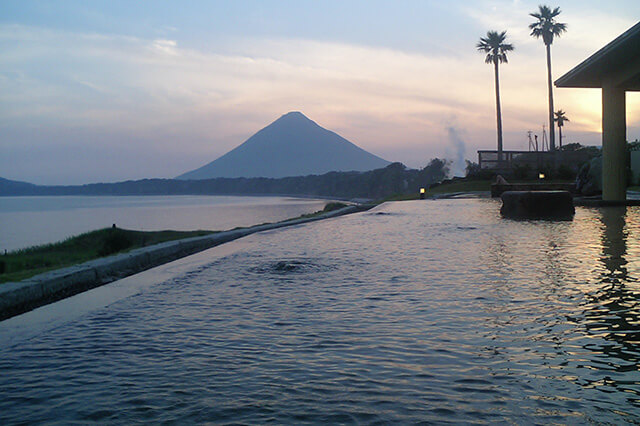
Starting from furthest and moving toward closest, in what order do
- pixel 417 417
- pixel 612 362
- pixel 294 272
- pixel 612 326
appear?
1. pixel 294 272
2. pixel 612 326
3. pixel 612 362
4. pixel 417 417

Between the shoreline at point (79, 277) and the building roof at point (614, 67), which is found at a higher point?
the building roof at point (614, 67)

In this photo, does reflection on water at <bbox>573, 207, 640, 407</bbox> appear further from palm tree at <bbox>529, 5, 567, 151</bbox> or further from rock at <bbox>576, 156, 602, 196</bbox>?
palm tree at <bbox>529, 5, 567, 151</bbox>

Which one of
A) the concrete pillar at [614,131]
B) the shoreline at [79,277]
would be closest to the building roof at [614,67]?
the concrete pillar at [614,131]

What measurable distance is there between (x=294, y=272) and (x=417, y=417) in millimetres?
5354

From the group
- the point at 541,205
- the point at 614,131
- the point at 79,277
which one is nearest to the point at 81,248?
the point at 541,205

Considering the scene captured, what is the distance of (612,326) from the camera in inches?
190

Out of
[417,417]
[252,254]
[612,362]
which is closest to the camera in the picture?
[417,417]

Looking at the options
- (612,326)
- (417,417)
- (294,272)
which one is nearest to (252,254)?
(294,272)

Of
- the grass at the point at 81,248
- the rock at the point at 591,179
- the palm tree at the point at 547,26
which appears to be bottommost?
the grass at the point at 81,248

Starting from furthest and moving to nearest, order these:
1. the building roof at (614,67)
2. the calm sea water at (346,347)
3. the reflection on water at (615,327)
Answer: the building roof at (614,67), the reflection on water at (615,327), the calm sea water at (346,347)

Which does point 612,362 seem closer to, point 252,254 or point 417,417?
point 417,417

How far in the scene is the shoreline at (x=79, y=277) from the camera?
6.51 metres

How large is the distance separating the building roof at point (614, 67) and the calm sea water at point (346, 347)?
10.0m

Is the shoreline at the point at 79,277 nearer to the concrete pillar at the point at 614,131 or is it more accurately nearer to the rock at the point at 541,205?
the rock at the point at 541,205
